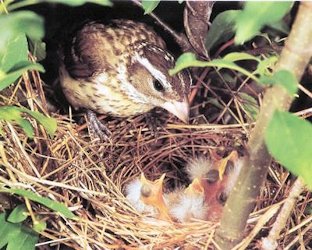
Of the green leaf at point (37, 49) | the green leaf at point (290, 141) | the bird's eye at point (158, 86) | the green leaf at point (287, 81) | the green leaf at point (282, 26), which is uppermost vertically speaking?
the green leaf at point (287, 81)

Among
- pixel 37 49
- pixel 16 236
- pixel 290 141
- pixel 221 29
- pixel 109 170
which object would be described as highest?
pixel 290 141

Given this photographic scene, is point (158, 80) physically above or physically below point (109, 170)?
above

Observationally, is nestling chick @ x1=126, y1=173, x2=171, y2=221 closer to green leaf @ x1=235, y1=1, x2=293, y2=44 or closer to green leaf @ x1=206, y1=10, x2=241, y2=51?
green leaf @ x1=206, y1=10, x2=241, y2=51

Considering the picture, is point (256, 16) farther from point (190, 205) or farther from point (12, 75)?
point (190, 205)

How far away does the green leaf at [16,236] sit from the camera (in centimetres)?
174

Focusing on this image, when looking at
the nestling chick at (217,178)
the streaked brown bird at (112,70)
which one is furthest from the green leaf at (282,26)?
the streaked brown bird at (112,70)

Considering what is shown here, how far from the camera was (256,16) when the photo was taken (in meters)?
0.86

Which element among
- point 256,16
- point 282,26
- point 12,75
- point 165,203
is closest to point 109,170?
point 165,203

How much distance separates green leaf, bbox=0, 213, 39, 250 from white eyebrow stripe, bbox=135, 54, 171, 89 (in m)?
0.73

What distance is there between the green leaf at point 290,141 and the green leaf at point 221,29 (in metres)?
0.93

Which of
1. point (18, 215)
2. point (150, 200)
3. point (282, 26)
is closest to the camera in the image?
point (18, 215)

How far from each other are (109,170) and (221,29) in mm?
582

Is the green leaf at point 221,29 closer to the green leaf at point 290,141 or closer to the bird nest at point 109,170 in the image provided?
the bird nest at point 109,170

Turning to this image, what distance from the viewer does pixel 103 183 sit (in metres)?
2.07
